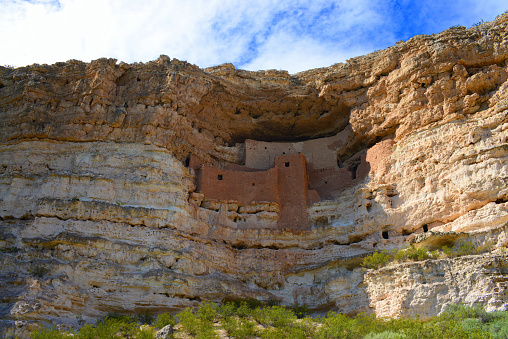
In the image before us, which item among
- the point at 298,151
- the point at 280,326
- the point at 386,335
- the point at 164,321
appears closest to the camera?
the point at 386,335

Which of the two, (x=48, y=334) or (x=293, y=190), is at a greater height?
(x=293, y=190)

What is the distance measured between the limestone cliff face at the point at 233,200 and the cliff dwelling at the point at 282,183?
0.31 metres

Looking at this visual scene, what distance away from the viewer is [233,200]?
2559cm

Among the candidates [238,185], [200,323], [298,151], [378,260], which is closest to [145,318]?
[200,323]

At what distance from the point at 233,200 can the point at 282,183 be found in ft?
8.50

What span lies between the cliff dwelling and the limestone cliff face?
1.03ft

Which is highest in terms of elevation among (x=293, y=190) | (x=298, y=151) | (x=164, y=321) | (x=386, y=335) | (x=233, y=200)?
(x=298, y=151)

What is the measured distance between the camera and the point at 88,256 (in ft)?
67.9

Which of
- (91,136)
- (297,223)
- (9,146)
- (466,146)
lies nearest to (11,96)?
(9,146)

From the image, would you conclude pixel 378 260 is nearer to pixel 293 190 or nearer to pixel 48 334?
pixel 293 190

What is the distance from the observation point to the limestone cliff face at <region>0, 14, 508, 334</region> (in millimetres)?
19516

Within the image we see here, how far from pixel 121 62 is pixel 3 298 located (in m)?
13.2

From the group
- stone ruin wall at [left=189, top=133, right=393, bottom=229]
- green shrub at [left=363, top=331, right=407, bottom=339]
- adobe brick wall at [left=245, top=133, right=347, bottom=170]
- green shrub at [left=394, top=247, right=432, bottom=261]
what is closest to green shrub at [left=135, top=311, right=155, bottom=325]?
stone ruin wall at [left=189, top=133, right=393, bottom=229]

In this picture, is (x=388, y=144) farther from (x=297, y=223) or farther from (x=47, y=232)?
(x=47, y=232)
